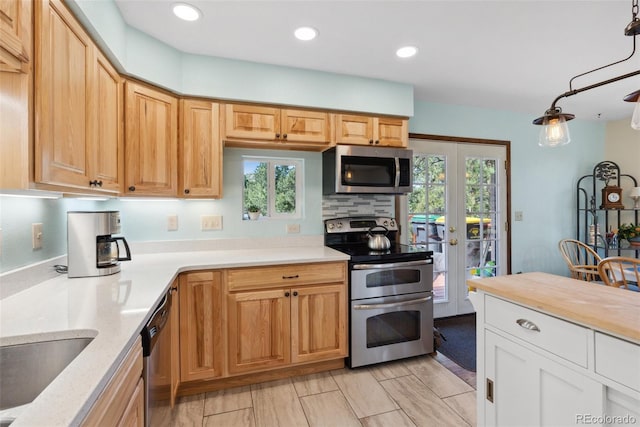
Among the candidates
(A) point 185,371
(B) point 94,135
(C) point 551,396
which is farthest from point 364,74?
(A) point 185,371

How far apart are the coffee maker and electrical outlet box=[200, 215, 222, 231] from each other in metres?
0.79

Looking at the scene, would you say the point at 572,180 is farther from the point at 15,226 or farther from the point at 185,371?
the point at 15,226

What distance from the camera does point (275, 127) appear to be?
94.0 inches

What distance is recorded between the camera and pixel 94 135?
149cm

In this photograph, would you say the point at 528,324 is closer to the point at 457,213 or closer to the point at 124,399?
the point at 124,399

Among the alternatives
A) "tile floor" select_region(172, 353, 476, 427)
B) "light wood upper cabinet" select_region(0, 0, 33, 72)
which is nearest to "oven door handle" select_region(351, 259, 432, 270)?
"tile floor" select_region(172, 353, 476, 427)

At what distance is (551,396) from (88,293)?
1.91 meters

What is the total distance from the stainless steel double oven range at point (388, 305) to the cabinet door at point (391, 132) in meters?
0.94

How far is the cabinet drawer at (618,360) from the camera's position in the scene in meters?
0.84

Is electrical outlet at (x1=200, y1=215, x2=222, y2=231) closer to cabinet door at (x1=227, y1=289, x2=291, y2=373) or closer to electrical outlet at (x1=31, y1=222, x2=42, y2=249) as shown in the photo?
cabinet door at (x1=227, y1=289, x2=291, y2=373)

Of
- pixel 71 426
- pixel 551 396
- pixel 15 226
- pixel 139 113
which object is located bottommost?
pixel 551 396

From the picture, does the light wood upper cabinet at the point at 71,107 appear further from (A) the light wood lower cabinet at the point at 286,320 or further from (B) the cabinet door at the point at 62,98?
(A) the light wood lower cabinet at the point at 286,320

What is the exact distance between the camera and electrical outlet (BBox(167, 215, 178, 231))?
2436 mm

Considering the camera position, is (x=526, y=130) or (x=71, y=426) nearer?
(x=71, y=426)
